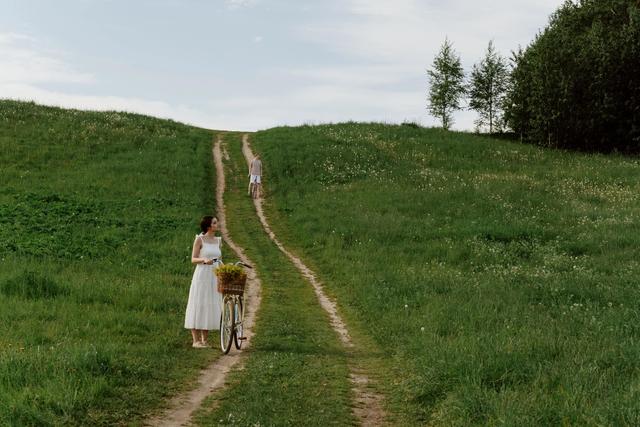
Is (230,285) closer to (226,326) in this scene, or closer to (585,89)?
(226,326)

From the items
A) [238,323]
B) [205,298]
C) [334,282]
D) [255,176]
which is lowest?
[334,282]

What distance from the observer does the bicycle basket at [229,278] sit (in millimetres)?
12086

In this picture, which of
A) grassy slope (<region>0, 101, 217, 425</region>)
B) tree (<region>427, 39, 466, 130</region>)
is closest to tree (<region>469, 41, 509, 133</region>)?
tree (<region>427, 39, 466, 130</region>)

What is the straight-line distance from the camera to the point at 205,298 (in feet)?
42.0

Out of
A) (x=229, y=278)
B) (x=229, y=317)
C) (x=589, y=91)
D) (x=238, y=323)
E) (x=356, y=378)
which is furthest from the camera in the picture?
(x=589, y=91)

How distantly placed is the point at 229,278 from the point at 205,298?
1.09m

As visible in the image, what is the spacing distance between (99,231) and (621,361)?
2033cm

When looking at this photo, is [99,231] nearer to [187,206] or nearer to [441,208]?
[187,206]

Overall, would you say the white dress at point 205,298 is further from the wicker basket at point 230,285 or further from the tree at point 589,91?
the tree at point 589,91

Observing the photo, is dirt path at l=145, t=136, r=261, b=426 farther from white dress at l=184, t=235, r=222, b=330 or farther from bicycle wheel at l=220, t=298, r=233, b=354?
white dress at l=184, t=235, r=222, b=330

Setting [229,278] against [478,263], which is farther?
[478,263]

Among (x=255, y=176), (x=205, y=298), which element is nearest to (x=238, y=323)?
(x=205, y=298)

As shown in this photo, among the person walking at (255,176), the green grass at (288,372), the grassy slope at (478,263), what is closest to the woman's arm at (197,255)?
the green grass at (288,372)

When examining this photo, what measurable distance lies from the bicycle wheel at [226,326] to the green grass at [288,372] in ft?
1.65
